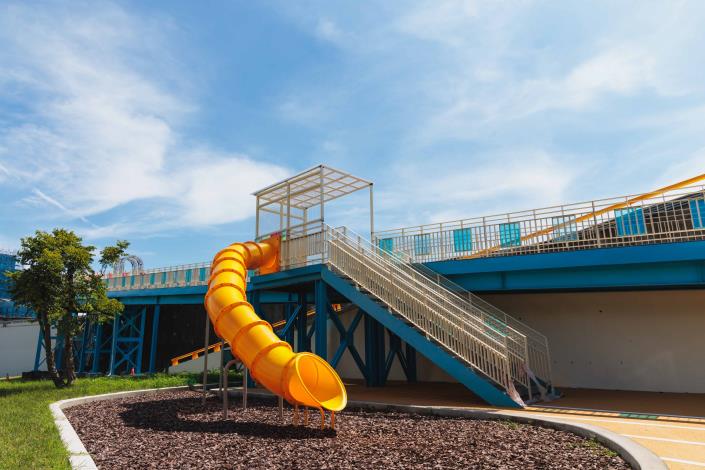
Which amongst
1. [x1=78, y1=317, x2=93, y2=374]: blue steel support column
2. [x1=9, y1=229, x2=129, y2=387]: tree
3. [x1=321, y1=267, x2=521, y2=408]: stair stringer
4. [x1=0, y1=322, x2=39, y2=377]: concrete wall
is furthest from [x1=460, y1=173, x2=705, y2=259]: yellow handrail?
[x1=0, y1=322, x2=39, y2=377]: concrete wall

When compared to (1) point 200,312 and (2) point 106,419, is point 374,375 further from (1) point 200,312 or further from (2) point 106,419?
(1) point 200,312

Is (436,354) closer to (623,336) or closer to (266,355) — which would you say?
(266,355)

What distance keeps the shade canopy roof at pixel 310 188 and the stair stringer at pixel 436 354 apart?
3.77m

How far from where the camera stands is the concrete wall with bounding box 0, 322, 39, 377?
35.9 metres

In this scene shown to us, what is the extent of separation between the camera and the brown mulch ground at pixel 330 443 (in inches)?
228

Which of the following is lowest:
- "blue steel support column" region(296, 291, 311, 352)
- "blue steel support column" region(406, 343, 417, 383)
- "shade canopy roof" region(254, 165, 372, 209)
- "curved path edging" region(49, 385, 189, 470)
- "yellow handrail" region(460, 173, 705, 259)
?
"curved path edging" region(49, 385, 189, 470)

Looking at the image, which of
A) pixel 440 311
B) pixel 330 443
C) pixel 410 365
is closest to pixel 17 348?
pixel 410 365

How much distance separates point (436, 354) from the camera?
1054cm

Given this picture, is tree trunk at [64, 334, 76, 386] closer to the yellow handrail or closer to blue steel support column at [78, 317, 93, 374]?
the yellow handrail

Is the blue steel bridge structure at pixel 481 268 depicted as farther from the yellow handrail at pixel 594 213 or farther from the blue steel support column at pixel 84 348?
the blue steel support column at pixel 84 348

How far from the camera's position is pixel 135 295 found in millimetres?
28672

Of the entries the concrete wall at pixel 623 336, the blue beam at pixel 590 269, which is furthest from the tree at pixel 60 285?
the concrete wall at pixel 623 336

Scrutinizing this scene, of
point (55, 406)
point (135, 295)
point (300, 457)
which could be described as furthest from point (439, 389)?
point (135, 295)

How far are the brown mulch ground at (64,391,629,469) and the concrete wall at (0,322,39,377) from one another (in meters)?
33.1
